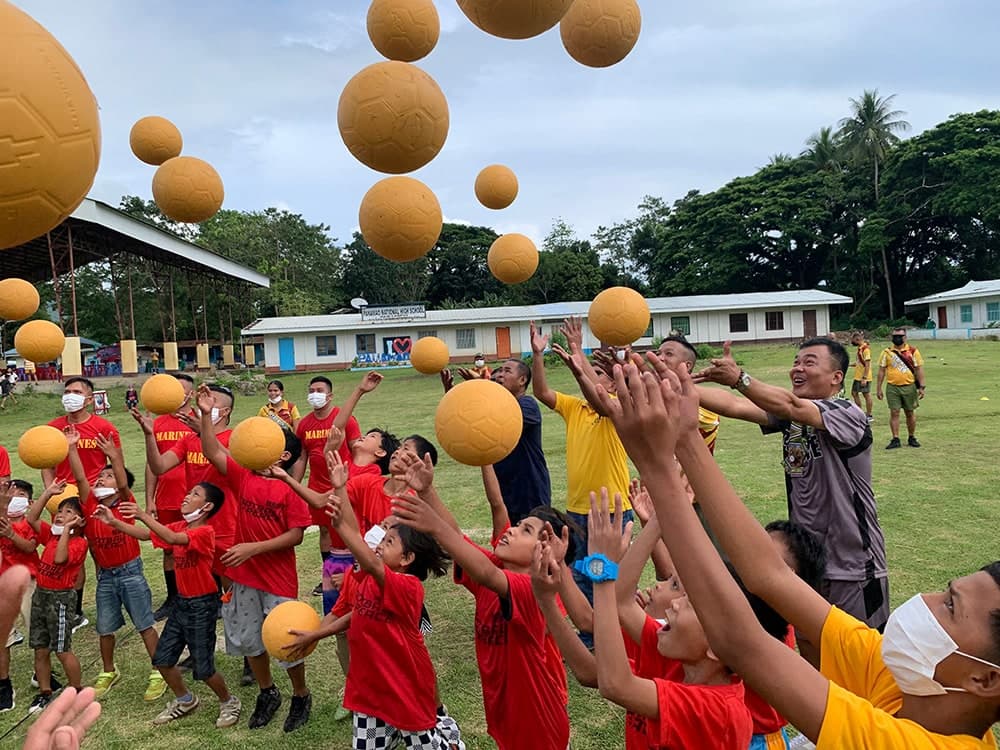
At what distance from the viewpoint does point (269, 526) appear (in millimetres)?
4094

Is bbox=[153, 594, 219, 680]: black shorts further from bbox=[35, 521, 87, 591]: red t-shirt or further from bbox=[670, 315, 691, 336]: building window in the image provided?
bbox=[670, 315, 691, 336]: building window

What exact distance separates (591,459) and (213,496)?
2.57 meters

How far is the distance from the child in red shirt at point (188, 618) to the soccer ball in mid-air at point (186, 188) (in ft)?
5.82

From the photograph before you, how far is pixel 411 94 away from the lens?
2.73 meters

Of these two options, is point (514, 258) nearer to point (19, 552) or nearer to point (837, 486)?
point (837, 486)

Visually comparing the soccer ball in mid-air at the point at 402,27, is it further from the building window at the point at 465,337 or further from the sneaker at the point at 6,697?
the building window at the point at 465,337

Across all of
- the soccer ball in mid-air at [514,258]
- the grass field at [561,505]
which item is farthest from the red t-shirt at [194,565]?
the soccer ball in mid-air at [514,258]

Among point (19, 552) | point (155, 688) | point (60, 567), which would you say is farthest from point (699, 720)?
→ point (19, 552)

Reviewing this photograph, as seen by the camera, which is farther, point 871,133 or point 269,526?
point 871,133

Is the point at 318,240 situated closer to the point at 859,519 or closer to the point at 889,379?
the point at 889,379

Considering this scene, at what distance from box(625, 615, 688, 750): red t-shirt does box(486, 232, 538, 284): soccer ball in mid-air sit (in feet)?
8.37

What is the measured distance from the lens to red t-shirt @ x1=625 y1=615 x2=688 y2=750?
219cm

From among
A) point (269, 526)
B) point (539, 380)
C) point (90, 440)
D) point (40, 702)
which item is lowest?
point (40, 702)

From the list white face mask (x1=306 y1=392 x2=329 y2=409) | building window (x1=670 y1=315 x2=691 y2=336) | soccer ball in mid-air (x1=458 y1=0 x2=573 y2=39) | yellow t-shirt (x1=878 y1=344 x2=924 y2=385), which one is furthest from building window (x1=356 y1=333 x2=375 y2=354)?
soccer ball in mid-air (x1=458 y1=0 x2=573 y2=39)
